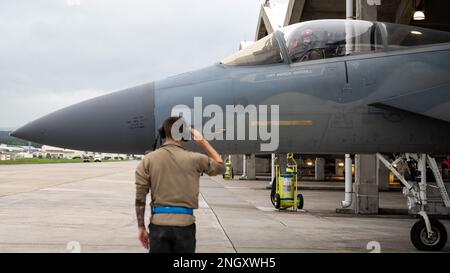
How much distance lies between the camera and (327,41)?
6270 millimetres

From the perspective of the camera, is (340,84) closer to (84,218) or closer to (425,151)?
(425,151)

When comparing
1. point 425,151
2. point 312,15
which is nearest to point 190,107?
point 425,151

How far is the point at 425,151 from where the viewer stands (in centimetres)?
645

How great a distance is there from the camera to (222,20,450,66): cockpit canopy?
6133 mm

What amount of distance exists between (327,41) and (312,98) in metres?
0.84

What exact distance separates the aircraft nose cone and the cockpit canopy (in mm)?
1291

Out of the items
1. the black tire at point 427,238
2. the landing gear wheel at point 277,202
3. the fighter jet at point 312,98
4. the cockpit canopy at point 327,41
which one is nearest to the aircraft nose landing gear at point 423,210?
→ the black tire at point 427,238

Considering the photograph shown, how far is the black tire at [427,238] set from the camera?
7.51 meters

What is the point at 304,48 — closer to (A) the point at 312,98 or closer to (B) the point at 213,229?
(A) the point at 312,98

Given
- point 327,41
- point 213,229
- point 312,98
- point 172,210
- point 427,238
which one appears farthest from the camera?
point 213,229
